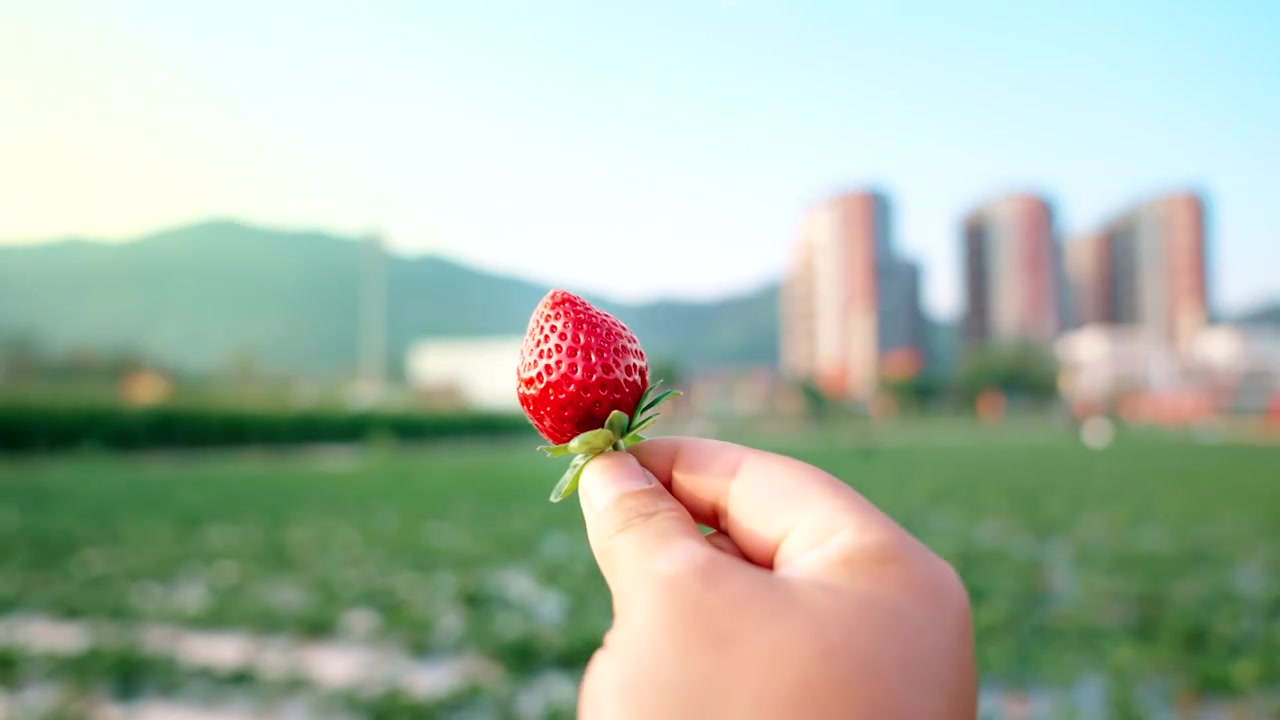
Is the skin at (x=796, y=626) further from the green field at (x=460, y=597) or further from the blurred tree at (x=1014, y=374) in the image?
the blurred tree at (x=1014, y=374)

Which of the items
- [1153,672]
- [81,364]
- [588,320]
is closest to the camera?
[588,320]

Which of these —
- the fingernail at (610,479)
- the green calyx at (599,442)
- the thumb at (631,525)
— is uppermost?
the green calyx at (599,442)

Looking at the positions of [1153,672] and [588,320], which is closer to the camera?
[588,320]

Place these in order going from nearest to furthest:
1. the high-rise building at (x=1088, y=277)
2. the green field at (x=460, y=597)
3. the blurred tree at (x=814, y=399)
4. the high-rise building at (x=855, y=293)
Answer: the green field at (x=460, y=597)
the blurred tree at (x=814, y=399)
the high-rise building at (x=855, y=293)
the high-rise building at (x=1088, y=277)

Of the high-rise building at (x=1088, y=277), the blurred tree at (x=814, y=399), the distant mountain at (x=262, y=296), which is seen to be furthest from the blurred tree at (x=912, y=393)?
the high-rise building at (x=1088, y=277)

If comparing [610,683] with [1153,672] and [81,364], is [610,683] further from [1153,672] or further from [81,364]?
[81,364]

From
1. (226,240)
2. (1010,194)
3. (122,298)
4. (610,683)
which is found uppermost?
(1010,194)

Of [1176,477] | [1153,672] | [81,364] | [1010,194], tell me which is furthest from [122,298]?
[1010,194]
